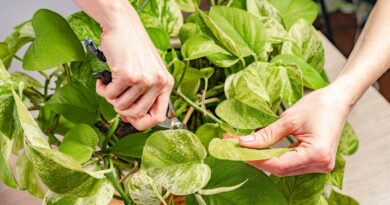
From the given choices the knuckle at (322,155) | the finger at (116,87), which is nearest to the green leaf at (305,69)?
the knuckle at (322,155)

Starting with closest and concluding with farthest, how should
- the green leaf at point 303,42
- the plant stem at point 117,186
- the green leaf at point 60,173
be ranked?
the green leaf at point 60,173 → the plant stem at point 117,186 → the green leaf at point 303,42

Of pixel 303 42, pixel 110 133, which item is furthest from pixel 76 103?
pixel 303 42

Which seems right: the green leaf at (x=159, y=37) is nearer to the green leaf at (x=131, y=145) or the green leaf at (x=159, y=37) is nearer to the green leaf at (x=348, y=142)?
the green leaf at (x=131, y=145)

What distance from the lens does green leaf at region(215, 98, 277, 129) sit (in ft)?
1.77

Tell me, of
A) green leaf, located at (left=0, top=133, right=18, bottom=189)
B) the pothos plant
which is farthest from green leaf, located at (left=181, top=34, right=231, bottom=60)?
green leaf, located at (left=0, top=133, right=18, bottom=189)

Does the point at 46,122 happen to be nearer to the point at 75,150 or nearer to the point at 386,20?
the point at 75,150

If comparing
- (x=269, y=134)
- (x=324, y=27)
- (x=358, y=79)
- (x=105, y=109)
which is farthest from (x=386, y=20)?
(x=324, y=27)

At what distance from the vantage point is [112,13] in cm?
47

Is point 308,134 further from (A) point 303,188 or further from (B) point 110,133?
(B) point 110,133

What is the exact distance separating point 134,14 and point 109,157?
163 mm

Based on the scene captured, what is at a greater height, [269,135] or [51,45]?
[51,45]

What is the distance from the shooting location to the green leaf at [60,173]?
16.4 inches

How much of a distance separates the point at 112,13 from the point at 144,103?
83 millimetres

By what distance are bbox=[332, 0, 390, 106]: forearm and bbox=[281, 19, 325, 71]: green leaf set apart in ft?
0.19
